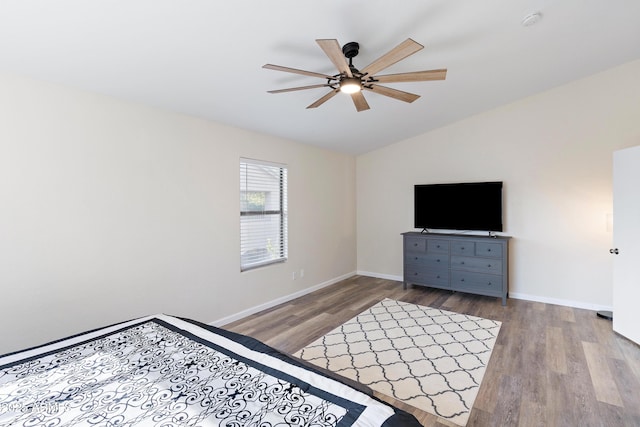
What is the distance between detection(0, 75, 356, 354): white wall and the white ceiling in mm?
240

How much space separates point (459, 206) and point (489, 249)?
31.7 inches

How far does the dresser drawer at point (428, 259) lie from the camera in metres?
4.61

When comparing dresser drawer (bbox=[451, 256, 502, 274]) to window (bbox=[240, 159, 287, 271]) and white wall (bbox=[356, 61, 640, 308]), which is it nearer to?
white wall (bbox=[356, 61, 640, 308])

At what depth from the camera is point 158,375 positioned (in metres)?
1.38

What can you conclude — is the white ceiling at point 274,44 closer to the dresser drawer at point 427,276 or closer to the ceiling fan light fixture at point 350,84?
the ceiling fan light fixture at point 350,84

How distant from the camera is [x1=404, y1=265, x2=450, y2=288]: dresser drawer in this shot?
15.1 ft

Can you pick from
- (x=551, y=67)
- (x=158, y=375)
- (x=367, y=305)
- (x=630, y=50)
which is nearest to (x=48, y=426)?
(x=158, y=375)

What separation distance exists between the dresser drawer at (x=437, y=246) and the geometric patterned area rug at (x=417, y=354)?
39.2 inches

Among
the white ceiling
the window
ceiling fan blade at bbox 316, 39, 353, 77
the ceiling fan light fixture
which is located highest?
the white ceiling

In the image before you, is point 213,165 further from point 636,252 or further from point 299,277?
point 636,252

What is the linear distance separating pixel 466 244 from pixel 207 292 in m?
3.56

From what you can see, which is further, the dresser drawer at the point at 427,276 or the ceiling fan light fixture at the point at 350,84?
the dresser drawer at the point at 427,276

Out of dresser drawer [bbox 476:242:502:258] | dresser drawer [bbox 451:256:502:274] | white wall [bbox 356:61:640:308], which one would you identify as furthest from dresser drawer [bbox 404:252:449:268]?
white wall [bbox 356:61:640:308]

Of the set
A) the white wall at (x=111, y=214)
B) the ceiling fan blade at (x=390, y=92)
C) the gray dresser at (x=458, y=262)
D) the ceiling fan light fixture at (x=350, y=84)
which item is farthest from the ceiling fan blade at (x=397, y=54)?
the gray dresser at (x=458, y=262)
